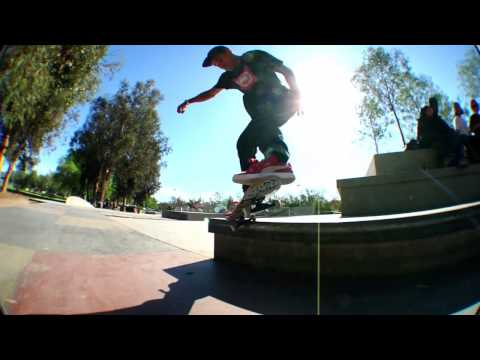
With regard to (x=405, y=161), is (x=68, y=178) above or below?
above

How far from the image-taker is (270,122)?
237 cm

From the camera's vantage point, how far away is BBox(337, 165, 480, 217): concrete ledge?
12.3ft

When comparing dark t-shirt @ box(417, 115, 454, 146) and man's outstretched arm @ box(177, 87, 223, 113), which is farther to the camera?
dark t-shirt @ box(417, 115, 454, 146)

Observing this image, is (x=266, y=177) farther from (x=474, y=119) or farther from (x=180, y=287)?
(x=474, y=119)

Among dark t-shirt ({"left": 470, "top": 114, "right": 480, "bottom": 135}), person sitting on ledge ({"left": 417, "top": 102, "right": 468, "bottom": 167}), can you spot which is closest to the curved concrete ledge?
person sitting on ledge ({"left": 417, "top": 102, "right": 468, "bottom": 167})

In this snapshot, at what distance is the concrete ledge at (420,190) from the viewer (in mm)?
3734

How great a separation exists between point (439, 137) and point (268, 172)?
16.3 ft

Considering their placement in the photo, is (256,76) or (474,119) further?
(474,119)

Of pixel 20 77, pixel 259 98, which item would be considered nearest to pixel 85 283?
pixel 20 77

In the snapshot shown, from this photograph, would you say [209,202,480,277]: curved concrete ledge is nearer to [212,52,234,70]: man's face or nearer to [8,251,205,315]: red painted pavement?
[8,251,205,315]: red painted pavement

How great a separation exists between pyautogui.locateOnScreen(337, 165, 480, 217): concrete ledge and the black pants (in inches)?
108

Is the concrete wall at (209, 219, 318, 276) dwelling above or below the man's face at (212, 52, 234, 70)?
below
